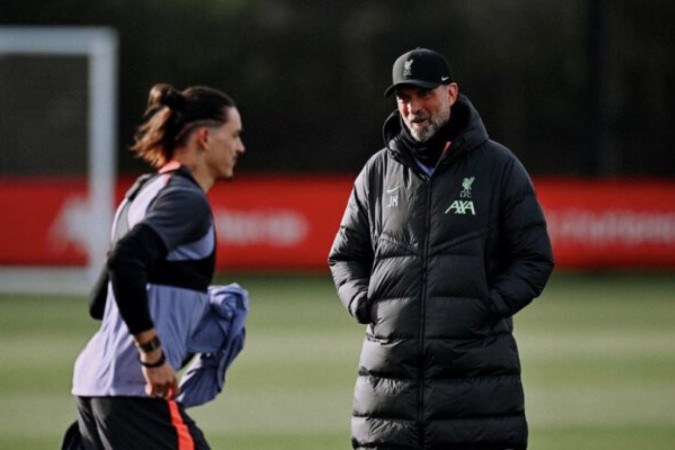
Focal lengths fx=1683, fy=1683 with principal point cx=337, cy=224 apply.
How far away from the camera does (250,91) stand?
28.0 metres

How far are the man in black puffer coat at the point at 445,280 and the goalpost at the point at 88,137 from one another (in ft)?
54.2

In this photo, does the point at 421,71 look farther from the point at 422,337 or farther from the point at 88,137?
the point at 88,137

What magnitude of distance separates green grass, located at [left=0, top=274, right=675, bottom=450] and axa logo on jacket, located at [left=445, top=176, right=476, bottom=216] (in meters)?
4.54

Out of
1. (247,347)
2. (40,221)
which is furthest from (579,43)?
(247,347)

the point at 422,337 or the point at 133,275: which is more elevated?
the point at 133,275

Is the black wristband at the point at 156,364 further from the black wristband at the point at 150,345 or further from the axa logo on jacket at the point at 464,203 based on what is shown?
the axa logo on jacket at the point at 464,203

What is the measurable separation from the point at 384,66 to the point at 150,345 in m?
22.7

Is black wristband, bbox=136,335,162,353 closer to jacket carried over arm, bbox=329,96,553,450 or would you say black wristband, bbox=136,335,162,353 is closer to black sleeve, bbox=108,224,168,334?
black sleeve, bbox=108,224,168,334

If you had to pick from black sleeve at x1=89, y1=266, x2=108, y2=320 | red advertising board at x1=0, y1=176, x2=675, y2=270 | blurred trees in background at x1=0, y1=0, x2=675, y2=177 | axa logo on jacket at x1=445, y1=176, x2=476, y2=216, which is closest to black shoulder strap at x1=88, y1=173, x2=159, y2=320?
black sleeve at x1=89, y1=266, x2=108, y2=320

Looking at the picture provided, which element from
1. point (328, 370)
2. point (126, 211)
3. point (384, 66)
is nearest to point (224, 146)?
point (126, 211)

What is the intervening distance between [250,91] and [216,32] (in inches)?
47.3

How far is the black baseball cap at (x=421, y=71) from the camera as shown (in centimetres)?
605

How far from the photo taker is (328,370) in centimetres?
1478

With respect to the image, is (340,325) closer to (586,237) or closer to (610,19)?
(586,237)
